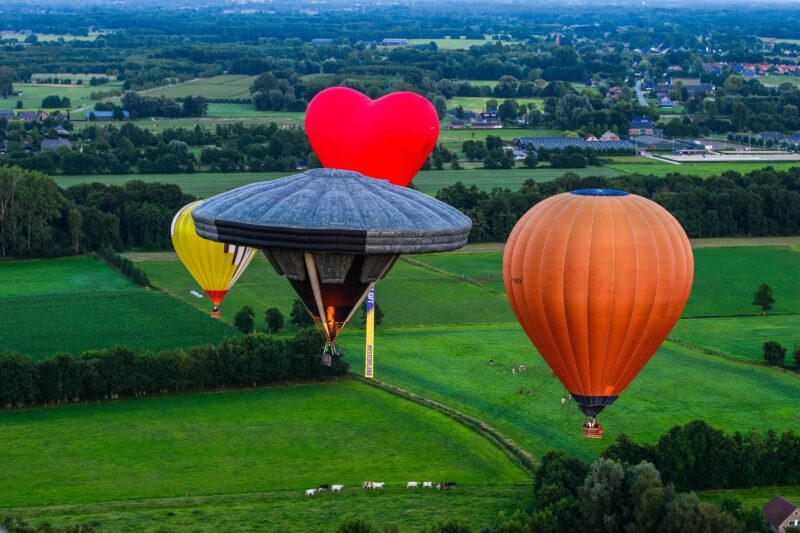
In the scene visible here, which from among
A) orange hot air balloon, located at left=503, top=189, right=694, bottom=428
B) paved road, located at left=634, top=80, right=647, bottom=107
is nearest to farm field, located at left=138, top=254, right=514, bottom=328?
orange hot air balloon, located at left=503, top=189, right=694, bottom=428

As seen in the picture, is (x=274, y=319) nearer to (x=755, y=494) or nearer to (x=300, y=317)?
(x=300, y=317)

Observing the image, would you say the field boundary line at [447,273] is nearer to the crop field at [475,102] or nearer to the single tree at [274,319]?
the single tree at [274,319]

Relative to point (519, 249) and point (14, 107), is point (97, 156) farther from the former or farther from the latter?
point (519, 249)

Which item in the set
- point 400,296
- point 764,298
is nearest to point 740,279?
point 764,298

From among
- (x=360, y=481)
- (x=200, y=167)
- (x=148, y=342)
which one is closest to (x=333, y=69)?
(x=200, y=167)

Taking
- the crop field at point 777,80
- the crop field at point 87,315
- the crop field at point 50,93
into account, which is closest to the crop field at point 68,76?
the crop field at point 50,93

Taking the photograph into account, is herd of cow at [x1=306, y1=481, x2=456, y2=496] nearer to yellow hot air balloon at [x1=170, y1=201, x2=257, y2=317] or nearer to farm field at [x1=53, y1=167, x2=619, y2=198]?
yellow hot air balloon at [x1=170, y1=201, x2=257, y2=317]
